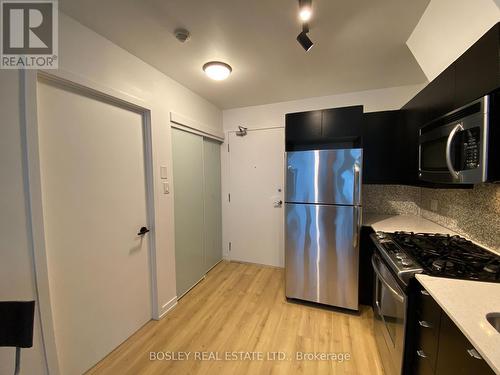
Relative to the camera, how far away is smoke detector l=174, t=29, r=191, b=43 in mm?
1521

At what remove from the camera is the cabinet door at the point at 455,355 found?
0.67 meters

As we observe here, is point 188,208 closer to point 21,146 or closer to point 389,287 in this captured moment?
point 21,146

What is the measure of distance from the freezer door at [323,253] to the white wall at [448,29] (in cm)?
130

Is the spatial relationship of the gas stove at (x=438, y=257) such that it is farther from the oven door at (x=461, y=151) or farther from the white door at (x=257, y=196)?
the white door at (x=257, y=196)

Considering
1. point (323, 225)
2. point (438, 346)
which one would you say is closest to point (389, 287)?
point (438, 346)

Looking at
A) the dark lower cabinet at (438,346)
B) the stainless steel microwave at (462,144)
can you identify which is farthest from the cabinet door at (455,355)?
the stainless steel microwave at (462,144)

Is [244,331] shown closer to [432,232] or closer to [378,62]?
[432,232]

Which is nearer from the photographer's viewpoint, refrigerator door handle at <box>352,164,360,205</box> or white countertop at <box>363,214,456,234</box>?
white countertop at <box>363,214,456,234</box>

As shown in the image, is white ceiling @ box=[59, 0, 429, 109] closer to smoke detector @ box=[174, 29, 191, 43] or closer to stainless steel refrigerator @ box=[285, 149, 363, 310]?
smoke detector @ box=[174, 29, 191, 43]

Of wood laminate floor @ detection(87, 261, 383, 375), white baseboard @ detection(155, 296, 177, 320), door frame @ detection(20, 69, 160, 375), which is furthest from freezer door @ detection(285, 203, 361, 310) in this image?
door frame @ detection(20, 69, 160, 375)

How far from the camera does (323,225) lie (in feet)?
6.97

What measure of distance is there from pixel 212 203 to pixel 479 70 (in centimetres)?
286

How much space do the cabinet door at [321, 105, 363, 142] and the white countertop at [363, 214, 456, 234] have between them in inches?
36.6

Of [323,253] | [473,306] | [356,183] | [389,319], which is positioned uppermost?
[356,183]
